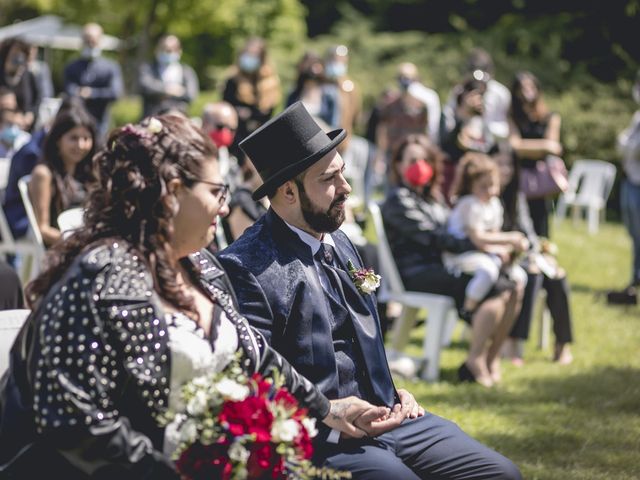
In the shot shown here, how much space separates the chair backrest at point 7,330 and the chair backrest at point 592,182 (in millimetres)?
14553

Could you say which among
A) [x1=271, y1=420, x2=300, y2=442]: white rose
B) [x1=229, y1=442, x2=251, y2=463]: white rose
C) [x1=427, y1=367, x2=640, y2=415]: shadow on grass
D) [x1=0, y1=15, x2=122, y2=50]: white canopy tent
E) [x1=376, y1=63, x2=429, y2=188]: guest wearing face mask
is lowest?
[x1=0, y1=15, x2=122, y2=50]: white canopy tent

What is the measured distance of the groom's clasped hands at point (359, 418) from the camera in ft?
11.4

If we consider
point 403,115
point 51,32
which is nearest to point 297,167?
point 403,115

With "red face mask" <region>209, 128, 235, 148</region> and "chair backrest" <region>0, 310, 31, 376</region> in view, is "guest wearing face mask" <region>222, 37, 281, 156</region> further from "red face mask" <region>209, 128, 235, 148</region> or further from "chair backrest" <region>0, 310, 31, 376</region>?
"chair backrest" <region>0, 310, 31, 376</region>

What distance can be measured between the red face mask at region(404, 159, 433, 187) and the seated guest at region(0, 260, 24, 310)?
3050 mm

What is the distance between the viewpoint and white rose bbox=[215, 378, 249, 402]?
2.70 metres

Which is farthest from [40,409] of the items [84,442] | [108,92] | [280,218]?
[108,92]

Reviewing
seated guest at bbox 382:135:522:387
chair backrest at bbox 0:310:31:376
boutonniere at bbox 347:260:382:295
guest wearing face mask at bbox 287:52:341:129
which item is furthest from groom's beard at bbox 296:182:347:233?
guest wearing face mask at bbox 287:52:341:129

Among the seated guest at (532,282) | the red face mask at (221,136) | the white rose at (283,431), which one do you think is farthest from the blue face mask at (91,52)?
the white rose at (283,431)

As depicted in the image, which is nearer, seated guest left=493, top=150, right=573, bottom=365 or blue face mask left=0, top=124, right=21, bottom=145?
seated guest left=493, top=150, right=573, bottom=365

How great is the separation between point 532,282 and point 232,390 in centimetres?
563

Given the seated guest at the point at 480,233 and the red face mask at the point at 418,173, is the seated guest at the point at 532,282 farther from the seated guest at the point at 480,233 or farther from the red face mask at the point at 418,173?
the red face mask at the point at 418,173

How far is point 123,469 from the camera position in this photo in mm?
2707

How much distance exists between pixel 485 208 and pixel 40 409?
518cm
